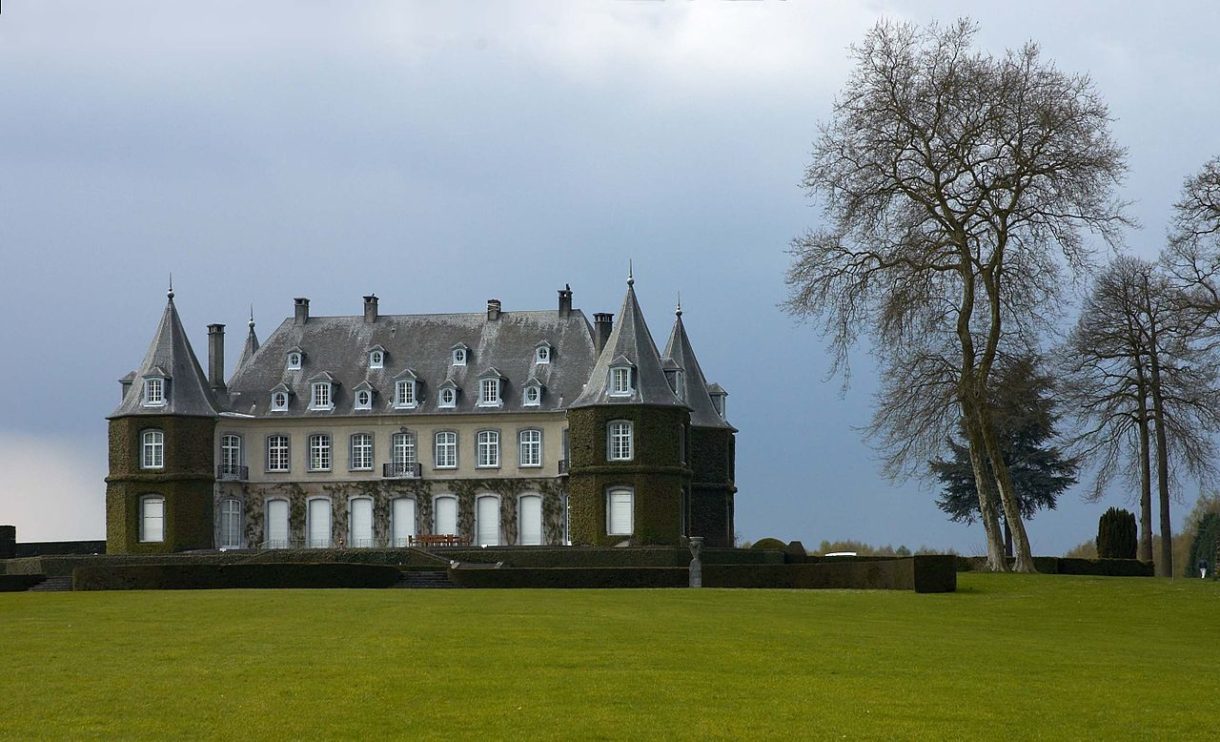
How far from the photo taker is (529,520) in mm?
55906

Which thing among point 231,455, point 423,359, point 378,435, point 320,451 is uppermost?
point 423,359

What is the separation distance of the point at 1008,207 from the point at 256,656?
90.0 feet

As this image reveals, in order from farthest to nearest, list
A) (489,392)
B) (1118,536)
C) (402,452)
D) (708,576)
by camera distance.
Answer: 1. (402,452)
2. (489,392)
3. (1118,536)
4. (708,576)

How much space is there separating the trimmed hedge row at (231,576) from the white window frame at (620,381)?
38.7 ft

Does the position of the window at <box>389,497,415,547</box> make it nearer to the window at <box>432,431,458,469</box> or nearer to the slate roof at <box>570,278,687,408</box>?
the window at <box>432,431,458,469</box>

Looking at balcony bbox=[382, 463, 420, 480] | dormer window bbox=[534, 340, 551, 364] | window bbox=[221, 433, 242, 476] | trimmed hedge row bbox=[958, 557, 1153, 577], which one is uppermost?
dormer window bbox=[534, 340, 551, 364]

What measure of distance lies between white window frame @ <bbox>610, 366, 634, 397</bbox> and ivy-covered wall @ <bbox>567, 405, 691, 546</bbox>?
1.78ft

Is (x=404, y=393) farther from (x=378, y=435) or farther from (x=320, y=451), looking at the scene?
(x=320, y=451)

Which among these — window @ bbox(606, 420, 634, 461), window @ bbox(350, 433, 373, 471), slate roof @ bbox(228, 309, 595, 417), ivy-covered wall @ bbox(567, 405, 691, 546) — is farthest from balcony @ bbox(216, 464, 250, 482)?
window @ bbox(606, 420, 634, 461)

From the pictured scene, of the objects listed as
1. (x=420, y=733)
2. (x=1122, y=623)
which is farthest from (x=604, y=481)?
(x=420, y=733)

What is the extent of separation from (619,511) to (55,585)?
1672 cm

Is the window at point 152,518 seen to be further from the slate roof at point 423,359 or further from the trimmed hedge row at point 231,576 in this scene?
the trimmed hedge row at point 231,576

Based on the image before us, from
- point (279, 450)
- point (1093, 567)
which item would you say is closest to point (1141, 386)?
point (1093, 567)

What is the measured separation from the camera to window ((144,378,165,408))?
177 feet
